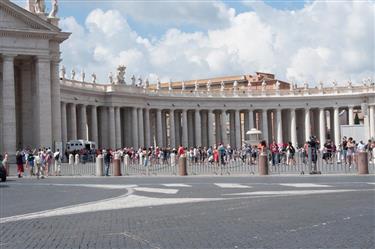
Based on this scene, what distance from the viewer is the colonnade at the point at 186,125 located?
93375 mm

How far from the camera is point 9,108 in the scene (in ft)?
220

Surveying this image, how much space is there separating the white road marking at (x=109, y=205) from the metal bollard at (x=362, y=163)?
1642cm

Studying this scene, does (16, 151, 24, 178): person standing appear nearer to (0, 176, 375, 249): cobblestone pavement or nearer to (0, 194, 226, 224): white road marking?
(0, 176, 375, 249): cobblestone pavement

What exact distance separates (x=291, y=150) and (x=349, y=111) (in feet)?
234

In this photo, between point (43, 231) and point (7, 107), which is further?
point (7, 107)

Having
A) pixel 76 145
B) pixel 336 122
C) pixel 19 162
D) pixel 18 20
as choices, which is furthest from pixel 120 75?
pixel 19 162

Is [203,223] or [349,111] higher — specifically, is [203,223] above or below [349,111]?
below

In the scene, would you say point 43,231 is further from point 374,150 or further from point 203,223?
point 374,150

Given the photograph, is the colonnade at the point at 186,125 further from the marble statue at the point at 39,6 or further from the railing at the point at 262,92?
the marble statue at the point at 39,6

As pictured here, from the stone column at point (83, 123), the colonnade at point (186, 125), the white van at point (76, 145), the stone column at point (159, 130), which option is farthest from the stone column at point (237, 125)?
the white van at point (76, 145)

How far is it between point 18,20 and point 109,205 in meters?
47.9

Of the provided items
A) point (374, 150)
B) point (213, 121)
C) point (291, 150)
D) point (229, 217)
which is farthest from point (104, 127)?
point (229, 217)

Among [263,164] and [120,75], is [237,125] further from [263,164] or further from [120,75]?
[263,164]

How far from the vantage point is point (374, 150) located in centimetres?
4756
